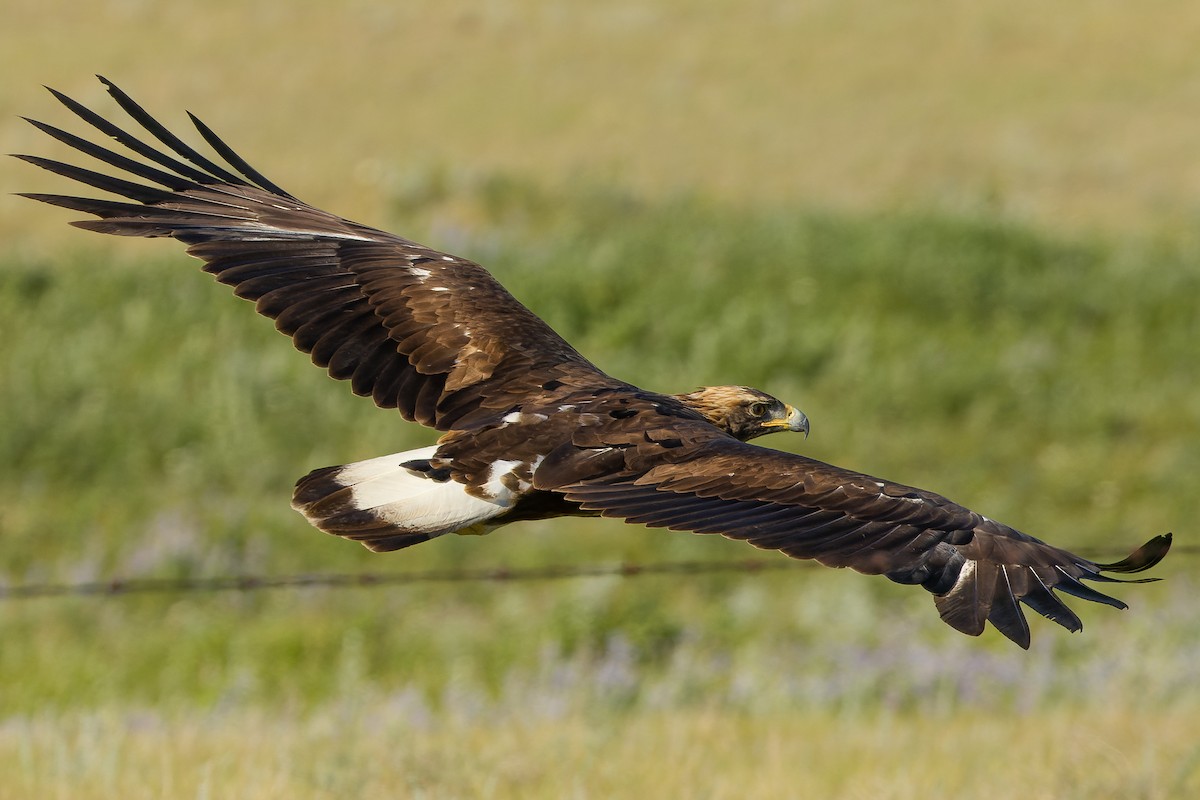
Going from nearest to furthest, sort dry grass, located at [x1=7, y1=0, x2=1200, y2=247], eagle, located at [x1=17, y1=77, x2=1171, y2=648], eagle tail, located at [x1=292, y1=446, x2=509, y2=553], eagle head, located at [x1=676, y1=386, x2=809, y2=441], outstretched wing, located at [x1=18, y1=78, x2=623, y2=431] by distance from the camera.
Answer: eagle, located at [x1=17, y1=77, x2=1171, y2=648] < eagle tail, located at [x1=292, y1=446, x2=509, y2=553] < outstretched wing, located at [x1=18, y1=78, x2=623, y2=431] < eagle head, located at [x1=676, y1=386, x2=809, y2=441] < dry grass, located at [x1=7, y1=0, x2=1200, y2=247]

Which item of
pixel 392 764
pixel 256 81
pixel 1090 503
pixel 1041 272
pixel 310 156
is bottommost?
pixel 392 764

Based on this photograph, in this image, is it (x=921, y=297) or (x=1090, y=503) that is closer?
(x=1090, y=503)

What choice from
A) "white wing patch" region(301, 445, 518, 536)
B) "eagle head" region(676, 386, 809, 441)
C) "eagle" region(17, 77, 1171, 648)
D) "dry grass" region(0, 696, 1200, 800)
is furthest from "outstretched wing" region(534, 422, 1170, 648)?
"dry grass" region(0, 696, 1200, 800)

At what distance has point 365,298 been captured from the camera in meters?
5.39

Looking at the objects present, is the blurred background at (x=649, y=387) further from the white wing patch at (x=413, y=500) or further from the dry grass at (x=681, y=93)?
the white wing patch at (x=413, y=500)

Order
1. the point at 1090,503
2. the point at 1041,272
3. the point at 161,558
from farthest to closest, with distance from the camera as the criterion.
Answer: the point at 1041,272 → the point at 1090,503 → the point at 161,558

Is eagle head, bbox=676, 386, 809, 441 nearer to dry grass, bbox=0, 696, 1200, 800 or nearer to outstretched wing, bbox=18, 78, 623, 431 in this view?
outstretched wing, bbox=18, 78, 623, 431

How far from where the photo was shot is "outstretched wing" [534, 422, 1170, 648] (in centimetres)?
374

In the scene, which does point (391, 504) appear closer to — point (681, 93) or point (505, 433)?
point (505, 433)

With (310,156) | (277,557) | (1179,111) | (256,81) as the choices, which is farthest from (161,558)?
(1179,111)

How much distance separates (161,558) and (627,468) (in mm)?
7723

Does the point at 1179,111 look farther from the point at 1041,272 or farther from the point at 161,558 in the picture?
the point at 161,558

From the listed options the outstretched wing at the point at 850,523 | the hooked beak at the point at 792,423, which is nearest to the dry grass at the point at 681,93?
the hooked beak at the point at 792,423

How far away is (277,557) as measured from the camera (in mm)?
11516
